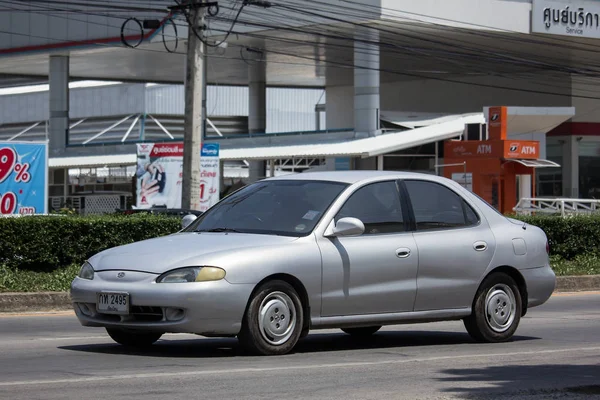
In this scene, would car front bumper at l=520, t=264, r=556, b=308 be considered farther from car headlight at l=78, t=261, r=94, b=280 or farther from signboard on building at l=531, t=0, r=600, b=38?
signboard on building at l=531, t=0, r=600, b=38

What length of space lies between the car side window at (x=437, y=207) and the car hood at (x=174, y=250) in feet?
5.12

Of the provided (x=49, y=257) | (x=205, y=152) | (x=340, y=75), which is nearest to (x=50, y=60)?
(x=340, y=75)

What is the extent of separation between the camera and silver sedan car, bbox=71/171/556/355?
9242 mm

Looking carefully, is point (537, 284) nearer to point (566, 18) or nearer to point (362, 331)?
point (362, 331)

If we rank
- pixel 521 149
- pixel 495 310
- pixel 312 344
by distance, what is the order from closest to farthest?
pixel 312 344 < pixel 495 310 < pixel 521 149

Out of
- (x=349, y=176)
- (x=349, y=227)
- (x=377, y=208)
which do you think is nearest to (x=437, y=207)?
(x=377, y=208)

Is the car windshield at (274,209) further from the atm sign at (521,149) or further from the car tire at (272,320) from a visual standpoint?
the atm sign at (521,149)

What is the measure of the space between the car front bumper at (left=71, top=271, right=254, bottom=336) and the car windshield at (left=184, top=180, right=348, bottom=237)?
0.93m

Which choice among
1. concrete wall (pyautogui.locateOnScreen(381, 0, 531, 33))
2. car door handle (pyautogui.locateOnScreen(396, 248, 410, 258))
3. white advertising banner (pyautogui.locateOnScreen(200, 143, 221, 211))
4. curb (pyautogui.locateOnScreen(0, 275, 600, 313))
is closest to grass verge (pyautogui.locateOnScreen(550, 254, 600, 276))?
curb (pyautogui.locateOnScreen(0, 275, 600, 313))

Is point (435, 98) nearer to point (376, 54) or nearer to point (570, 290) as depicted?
point (376, 54)

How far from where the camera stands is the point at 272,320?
31.1ft

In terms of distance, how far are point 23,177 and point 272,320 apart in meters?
15.7

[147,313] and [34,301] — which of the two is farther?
[34,301]

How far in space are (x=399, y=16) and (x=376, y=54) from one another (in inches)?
115
